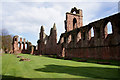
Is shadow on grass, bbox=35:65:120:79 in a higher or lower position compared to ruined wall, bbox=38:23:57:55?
lower

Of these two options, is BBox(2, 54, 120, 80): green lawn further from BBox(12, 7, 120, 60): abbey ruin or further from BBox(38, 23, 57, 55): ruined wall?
BBox(38, 23, 57, 55): ruined wall

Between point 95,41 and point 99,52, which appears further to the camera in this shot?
point 95,41

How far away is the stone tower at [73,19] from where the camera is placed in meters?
26.5

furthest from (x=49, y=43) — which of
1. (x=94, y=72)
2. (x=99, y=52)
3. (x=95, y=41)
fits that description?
(x=94, y=72)

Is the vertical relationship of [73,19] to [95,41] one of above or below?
above

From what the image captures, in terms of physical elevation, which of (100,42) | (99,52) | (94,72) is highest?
(100,42)

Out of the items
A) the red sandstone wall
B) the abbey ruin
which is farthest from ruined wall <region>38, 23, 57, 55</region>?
the red sandstone wall

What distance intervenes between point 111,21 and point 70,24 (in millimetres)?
13914

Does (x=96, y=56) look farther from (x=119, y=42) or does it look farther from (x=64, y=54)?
(x=64, y=54)

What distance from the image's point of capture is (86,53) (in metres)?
16.9

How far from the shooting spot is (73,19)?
1148 inches

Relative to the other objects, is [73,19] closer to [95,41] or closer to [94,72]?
[95,41]

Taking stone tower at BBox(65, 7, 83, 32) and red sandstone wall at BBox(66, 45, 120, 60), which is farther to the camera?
stone tower at BBox(65, 7, 83, 32)

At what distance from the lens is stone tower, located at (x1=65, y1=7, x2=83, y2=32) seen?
86.8ft
